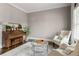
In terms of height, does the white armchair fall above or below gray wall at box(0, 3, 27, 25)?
below

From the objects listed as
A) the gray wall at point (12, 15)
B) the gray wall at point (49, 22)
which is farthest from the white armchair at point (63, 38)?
the gray wall at point (12, 15)

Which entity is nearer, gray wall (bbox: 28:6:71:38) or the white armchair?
gray wall (bbox: 28:6:71:38)

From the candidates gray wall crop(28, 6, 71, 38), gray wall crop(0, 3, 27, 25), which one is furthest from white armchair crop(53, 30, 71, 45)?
gray wall crop(0, 3, 27, 25)

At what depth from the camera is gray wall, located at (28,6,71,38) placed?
2.53 metres

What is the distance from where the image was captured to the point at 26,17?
8.57 feet

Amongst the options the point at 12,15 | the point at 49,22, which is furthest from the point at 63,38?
the point at 12,15

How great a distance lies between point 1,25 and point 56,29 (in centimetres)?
145

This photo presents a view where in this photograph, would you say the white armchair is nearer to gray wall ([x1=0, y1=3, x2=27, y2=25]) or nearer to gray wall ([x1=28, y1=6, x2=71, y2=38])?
gray wall ([x1=28, y1=6, x2=71, y2=38])

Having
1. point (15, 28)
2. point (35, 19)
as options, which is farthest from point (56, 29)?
point (15, 28)

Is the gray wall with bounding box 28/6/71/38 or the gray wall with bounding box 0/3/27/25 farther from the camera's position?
the gray wall with bounding box 0/3/27/25

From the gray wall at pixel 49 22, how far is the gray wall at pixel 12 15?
0.55ft

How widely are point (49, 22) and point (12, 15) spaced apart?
1.00 metres

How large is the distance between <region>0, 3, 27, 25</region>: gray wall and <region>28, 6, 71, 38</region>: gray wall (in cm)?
17

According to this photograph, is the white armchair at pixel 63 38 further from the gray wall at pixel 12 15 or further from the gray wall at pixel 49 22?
the gray wall at pixel 12 15
